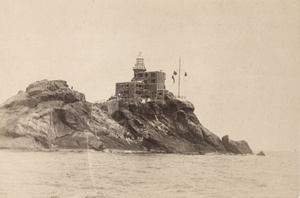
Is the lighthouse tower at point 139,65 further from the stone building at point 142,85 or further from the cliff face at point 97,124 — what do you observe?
the cliff face at point 97,124

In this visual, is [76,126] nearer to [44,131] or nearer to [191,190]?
[44,131]

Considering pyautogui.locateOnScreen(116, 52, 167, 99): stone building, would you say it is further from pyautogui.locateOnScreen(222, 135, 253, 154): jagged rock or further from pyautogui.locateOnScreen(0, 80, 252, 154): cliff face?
pyautogui.locateOnScreen(222, 135, 253, 154): jagged rock

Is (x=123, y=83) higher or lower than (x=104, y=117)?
higher

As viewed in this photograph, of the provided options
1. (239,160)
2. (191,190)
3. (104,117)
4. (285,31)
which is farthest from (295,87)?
(104,117)

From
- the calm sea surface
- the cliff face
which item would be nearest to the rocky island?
the cliff face

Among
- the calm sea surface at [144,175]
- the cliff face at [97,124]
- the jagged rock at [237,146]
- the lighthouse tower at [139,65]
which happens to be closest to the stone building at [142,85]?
the lighthouse tower at [139,65]

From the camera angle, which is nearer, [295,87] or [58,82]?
[58,82]
